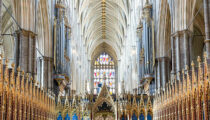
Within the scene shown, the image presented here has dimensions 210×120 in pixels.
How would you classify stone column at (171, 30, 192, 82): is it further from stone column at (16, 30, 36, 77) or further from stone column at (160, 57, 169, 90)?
stone column at (16, 30, 36, 77)

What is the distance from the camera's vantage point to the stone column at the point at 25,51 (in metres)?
18.6

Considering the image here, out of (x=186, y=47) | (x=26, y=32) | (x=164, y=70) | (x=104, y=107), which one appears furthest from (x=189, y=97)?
(x=104, y=107)

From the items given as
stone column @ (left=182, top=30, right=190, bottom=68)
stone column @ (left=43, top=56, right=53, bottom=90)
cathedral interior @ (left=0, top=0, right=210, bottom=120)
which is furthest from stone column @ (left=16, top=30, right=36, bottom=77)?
stone column @ (left=182, top=30, right=190, bottom=68)

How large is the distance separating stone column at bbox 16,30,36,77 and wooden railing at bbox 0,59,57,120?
145cm

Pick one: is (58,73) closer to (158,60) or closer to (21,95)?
(158,60)

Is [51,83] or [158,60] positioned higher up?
[158,60]

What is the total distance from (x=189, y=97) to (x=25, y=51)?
8.73 m

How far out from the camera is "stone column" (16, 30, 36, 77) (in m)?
18.6

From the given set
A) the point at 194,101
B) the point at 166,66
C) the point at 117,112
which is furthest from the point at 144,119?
the point at 194,101

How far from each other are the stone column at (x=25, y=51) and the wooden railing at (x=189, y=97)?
724 centimetres

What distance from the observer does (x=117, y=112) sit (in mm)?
22891

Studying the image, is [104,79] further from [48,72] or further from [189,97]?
[189,97]

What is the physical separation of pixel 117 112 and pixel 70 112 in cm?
296

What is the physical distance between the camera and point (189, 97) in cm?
1491
